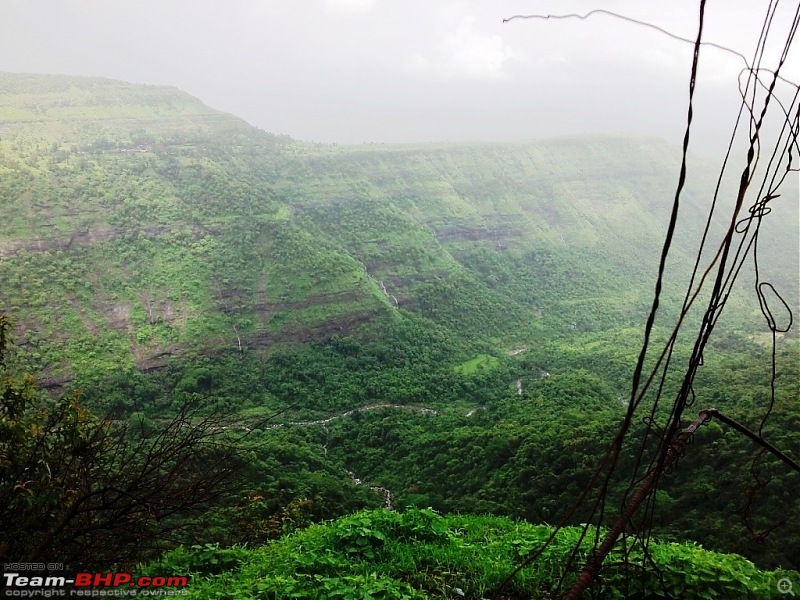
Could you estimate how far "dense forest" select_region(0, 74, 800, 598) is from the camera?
4531mm

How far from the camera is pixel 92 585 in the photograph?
4223mm

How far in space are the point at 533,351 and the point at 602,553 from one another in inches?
1970

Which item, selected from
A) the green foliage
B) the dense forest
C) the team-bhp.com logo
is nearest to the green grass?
the dense forest

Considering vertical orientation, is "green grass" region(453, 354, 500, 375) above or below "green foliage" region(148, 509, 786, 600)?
below

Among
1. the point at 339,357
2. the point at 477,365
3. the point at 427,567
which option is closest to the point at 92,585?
the point at 427,567

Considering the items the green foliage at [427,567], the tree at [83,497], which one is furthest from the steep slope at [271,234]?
the tree at [83,497]

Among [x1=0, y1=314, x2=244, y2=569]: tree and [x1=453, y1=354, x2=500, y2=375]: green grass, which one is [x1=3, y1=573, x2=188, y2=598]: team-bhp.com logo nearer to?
[x1=0, y1=314, x2=244, y2=569]: tree

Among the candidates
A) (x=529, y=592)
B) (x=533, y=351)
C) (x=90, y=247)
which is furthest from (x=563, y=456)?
(x=90, y=247)

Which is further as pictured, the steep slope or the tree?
the steep slope

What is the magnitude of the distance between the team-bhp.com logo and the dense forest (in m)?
0.16

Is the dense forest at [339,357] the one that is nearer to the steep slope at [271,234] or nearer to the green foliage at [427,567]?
the green foliage at [427,567]

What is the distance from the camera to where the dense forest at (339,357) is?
453cm

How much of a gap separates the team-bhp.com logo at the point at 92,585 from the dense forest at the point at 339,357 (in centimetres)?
16

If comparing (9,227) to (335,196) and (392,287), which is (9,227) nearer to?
(392,287)
